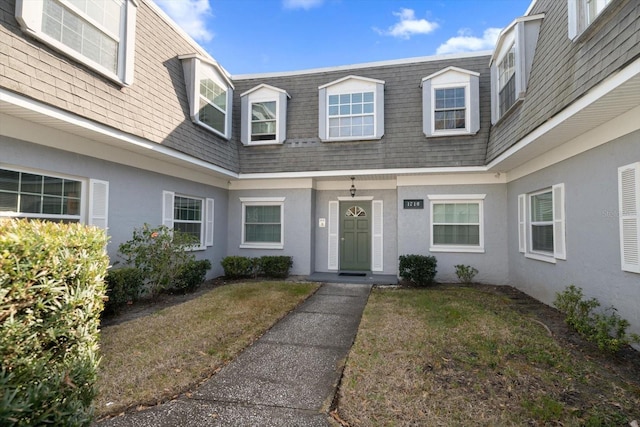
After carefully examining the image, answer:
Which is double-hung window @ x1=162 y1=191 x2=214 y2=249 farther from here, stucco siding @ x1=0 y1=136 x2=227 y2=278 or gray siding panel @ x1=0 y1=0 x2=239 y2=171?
gray siding panel @ x1=0 y1=0 x2=239 y2=171

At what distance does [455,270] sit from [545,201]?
→ 9.67 ft

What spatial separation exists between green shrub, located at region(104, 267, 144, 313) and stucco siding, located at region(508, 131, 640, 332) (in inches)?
309

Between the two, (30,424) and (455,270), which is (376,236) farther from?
(30,424)

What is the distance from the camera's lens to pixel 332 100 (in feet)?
30.9

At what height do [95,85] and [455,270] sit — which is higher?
[95,85]

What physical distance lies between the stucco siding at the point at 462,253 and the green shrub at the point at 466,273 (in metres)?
0.15

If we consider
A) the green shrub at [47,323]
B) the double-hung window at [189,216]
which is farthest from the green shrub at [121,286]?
the green shrub at [47,323]

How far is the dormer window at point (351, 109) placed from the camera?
9031mm

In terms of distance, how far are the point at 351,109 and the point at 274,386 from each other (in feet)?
26.1

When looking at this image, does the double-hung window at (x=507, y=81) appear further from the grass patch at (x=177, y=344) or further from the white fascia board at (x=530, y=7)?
the grass patch at (x=177, y=344)

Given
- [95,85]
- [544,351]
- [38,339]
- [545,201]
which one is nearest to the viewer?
[38,339]

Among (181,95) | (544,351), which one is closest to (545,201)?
(544,351)

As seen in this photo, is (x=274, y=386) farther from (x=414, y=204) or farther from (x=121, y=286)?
(x=414, y=204)

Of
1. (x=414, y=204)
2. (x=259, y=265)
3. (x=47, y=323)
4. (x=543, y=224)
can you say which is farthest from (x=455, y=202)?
(x=47, y=323)
